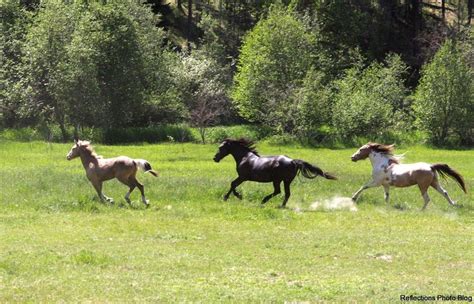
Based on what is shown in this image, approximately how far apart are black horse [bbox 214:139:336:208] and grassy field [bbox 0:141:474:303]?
0.73 meters

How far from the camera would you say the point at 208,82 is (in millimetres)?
70188

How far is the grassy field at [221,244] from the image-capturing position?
11.5 m

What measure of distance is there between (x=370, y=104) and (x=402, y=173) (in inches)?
1410

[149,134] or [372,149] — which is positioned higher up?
[372,149]

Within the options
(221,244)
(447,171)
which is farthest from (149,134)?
(221,244)

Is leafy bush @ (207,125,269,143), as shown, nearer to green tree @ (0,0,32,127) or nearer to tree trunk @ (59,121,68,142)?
tree trunk @ (59,121,68,142)

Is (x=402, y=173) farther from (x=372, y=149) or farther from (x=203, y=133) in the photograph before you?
(x=203, y=133)

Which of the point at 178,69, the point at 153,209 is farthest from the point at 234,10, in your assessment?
the point at 153,209

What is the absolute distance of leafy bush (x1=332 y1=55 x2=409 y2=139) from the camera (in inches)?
2258

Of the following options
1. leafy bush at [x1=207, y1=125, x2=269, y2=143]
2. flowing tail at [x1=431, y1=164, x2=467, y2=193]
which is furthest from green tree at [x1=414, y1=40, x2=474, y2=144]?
flowing tail at [x1=431, y1=164, x2=467, y2=193]

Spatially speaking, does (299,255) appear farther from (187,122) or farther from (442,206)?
(187,122)

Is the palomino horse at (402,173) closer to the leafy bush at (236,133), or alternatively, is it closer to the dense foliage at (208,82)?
the dense foliage at (208,82)

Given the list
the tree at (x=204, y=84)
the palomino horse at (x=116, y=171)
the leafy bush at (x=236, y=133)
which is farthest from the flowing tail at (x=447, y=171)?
the tree at (x=204, y=84)

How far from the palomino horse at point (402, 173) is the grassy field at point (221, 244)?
26.1 inches
